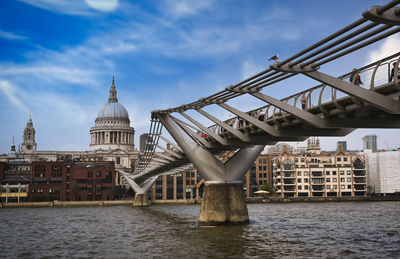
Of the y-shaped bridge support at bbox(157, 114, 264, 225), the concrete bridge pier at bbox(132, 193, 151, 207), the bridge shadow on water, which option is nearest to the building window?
the concrete bridge pier at bbox(132, 193, 151, 207)

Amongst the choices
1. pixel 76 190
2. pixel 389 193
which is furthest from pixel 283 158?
pixel 76 190

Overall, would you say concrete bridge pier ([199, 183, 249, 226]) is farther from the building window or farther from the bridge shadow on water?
the building window

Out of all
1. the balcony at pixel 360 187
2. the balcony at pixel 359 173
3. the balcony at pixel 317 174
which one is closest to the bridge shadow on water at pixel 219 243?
the balcony at pixel 317 174

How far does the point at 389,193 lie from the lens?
118m

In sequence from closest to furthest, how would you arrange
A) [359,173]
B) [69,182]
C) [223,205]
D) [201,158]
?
[223,205] < [201,158] < [359,173] < [69,182]

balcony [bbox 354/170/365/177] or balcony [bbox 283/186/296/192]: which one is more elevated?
balcony [bbox 354/170/365/177]

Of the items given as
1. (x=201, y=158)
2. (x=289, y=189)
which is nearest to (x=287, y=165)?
(x=289, y=189)

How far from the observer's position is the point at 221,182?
39.5 meters

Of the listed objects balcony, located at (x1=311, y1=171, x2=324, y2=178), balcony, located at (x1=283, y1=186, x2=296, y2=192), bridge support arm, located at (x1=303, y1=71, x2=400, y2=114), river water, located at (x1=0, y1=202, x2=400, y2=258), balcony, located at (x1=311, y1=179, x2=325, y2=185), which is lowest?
river water, located at (x1=0, y1=202, x2=400, y2=258)

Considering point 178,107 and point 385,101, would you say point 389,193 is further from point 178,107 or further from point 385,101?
point 385,101

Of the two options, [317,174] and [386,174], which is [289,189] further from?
[386,174]

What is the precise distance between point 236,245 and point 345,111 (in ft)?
38.9

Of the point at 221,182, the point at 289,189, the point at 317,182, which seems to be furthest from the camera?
the point at 289,189

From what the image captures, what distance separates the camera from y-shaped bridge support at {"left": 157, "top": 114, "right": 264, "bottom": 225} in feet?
128
